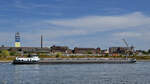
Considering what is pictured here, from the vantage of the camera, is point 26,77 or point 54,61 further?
point 54,61

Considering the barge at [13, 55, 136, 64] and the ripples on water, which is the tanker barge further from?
the ripples on water

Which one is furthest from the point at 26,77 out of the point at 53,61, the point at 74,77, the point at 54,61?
the point at 54,61

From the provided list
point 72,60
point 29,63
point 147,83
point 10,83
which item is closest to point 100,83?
point 147,83

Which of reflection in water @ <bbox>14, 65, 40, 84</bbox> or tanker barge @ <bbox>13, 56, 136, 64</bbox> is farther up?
tanker barge @ <bbox>13, 56, 136, 64</bbox>

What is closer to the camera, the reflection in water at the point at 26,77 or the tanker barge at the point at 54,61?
the reflection in water at the point at 26,77

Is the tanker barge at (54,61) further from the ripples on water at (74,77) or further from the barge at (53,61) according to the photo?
the ripples on water at (74,77)

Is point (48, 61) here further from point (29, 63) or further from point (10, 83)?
point (10, 83)

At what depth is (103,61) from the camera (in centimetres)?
13738

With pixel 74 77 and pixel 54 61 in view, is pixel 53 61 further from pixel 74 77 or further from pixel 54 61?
pixel 74 77

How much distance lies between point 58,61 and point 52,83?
83769mm

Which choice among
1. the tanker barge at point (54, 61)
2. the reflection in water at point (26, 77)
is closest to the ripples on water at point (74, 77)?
the reflection in water at point (26, 77)

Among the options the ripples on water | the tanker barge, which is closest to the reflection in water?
the ripples on water

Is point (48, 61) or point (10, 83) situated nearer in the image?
point (10, 83)

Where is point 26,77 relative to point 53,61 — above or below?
below
